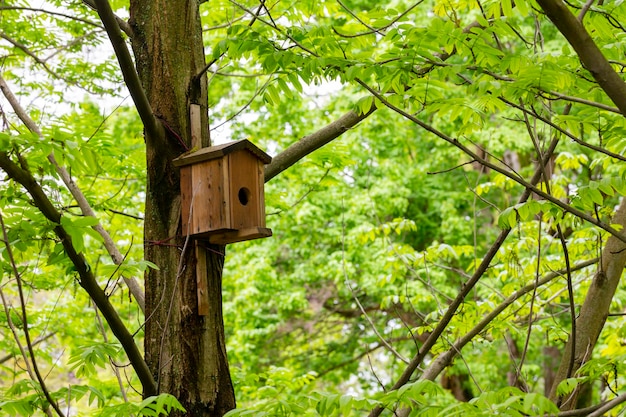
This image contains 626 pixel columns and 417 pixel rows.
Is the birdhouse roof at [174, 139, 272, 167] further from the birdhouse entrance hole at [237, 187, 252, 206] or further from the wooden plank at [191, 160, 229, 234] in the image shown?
the birdhouse entrance hole at [237, 187, 252, 206]

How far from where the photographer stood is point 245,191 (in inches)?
115

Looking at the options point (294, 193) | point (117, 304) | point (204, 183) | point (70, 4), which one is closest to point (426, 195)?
point (294, 193)

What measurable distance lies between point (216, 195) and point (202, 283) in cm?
35

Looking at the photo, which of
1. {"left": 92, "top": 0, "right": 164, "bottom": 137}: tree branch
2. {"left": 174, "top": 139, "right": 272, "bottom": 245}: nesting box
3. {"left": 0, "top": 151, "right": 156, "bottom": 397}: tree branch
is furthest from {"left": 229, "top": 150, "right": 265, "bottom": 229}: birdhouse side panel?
{"left": 0, "top": 151, "right": 156, "bottom": 397}: tree branch

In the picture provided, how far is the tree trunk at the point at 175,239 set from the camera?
2.58m

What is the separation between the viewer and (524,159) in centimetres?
1126

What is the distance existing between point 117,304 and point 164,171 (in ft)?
19.7

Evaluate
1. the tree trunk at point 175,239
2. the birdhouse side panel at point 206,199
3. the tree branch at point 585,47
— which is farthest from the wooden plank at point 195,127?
the tree branch at point 585,47

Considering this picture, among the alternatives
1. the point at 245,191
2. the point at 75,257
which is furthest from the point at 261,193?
the point at 75,257

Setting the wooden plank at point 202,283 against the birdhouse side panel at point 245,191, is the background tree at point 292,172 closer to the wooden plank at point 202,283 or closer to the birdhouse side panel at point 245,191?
the wooden plank at point 202,283

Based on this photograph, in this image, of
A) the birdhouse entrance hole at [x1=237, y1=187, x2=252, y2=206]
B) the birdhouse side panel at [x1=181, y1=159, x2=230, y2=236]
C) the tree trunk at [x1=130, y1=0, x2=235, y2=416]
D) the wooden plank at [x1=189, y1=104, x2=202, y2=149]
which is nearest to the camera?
the tree trunk at [x1=130, y1=0, x2=235, y2=416]

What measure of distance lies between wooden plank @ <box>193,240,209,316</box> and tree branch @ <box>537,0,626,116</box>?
1.56 m

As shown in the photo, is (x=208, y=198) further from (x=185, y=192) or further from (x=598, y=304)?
(x=598, y=304)

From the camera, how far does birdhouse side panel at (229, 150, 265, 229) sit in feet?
9.19
